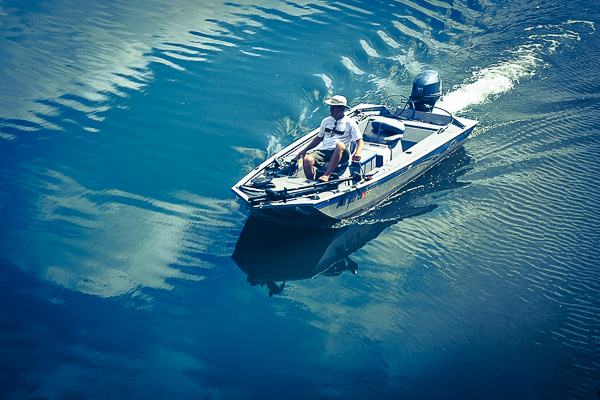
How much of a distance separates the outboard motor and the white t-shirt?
3.13 m

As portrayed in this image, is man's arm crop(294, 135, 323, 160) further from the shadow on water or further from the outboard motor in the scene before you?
the outboard motor

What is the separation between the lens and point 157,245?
9406 mm

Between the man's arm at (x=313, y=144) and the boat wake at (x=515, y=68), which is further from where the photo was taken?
the boat wake at (x=515, y=68)

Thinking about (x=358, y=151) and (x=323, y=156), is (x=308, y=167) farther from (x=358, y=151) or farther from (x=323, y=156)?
(x=358, y=151)

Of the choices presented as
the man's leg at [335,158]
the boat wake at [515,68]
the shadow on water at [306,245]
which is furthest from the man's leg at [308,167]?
the boat wake at [515,68]

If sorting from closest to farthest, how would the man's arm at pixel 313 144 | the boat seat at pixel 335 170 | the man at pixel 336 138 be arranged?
1. the man at pixel 336 138
2. the boat seat at pixel 335 170
3. the man's arm at pixel 313 144

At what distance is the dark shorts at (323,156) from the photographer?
1001cm

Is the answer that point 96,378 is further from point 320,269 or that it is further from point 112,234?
point 320,269

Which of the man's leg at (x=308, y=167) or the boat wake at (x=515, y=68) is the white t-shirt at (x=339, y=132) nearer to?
the man's leg at (x=308, y=167)

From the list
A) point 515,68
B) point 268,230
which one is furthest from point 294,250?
point 515,68

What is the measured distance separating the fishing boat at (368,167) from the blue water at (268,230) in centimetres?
60

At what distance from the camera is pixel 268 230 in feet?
32.6

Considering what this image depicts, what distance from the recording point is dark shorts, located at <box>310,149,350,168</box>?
32.8 feet

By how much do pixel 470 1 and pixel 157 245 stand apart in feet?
55.3
